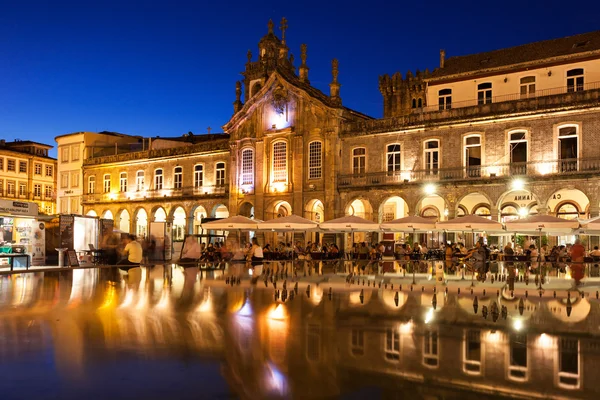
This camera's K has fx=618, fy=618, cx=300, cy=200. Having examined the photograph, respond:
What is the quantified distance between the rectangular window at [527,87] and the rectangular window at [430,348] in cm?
2866

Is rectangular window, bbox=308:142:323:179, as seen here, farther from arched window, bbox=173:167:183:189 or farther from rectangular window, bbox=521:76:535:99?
arched window, bbox=173:167:183:189

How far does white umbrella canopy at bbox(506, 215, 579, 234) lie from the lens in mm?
24094

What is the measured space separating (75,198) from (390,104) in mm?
29746

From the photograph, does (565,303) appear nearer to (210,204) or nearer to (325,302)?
(325,302)

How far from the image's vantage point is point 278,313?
1329 cm

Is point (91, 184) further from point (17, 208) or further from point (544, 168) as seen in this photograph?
point (544, 168)

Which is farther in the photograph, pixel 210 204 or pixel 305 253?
pixel 210 204

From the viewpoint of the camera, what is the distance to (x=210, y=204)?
46.2m

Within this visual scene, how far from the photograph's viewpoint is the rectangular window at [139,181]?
51.5m

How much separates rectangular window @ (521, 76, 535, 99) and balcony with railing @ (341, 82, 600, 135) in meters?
0.06

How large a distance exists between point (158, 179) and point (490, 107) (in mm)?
27586

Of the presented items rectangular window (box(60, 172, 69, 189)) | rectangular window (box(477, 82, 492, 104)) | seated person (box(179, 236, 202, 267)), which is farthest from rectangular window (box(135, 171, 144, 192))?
rectangular window (box(477, 82, 492, 104))

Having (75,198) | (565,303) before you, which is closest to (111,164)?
(75,198)

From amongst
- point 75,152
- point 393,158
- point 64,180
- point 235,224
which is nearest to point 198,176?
point 75,152
